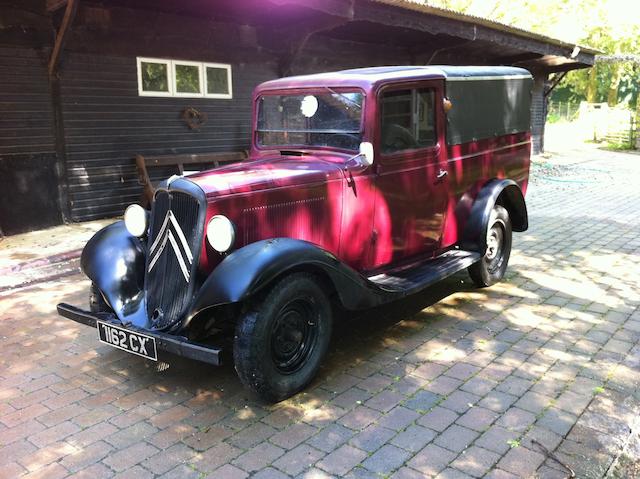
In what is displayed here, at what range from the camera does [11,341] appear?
4352 millimetres

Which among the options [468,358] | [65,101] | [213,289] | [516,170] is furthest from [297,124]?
[65,101]

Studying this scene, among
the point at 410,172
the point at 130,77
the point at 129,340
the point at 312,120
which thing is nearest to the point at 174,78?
the point at 130,77

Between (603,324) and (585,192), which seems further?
(585,192)

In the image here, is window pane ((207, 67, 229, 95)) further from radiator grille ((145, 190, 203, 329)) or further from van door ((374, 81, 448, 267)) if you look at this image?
radiator grille ((145, 190, 203, 329))

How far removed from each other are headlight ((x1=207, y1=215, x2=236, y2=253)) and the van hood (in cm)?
18

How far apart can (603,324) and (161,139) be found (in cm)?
703

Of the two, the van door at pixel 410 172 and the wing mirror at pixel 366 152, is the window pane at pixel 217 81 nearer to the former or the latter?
the van door at pixel 410 172

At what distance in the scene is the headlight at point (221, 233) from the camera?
3.23 meters

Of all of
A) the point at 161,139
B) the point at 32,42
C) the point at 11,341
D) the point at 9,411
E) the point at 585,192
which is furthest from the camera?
the point at 585,192

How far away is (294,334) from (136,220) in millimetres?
1432

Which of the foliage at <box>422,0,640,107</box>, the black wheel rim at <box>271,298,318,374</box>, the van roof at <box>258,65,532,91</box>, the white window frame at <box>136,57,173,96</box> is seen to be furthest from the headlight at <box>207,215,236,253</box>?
the foliage at <box>422,0,640,107</box>

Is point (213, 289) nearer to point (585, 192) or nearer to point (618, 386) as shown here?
point (618, 386)

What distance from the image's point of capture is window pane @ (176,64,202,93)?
920cm

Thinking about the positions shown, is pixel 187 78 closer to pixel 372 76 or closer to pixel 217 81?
pixel 217 81
